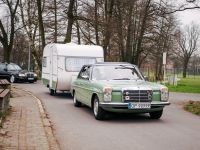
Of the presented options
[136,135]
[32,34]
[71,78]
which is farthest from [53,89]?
[32,34]

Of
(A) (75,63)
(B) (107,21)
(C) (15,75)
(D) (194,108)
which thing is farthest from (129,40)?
(D) (194,108)

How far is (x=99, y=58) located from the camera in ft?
68.8

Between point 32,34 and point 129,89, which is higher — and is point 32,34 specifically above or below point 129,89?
above

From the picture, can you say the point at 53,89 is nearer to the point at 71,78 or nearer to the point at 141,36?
the point at 71,78

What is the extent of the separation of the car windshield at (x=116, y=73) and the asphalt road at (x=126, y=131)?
1.21 meters

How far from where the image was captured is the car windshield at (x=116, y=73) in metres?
13.7

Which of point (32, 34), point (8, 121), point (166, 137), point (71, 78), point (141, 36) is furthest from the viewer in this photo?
point (32, 34)

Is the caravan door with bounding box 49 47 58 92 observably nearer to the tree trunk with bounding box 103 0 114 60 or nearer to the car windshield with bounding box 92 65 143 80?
the car windshield with bounding box 92 65 143 80

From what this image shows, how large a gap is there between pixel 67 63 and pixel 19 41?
51.9 meters

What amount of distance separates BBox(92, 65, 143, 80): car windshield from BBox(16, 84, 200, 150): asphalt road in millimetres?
1212

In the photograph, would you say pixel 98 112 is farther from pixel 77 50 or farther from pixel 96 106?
pixel 77 50

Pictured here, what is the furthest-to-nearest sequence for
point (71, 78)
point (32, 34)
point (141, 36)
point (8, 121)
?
point (32, 34) → point (141, 36) → point (71, 78) → point (8, 121)

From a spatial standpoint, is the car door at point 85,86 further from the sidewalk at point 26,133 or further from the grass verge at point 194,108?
the grass verge at point 194,108

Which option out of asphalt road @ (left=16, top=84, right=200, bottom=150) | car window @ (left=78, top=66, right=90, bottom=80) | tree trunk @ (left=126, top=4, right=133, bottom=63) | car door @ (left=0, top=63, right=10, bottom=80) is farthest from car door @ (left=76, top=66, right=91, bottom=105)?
tree trunk @ (left=126, top=4, right=133, bottom=63)
